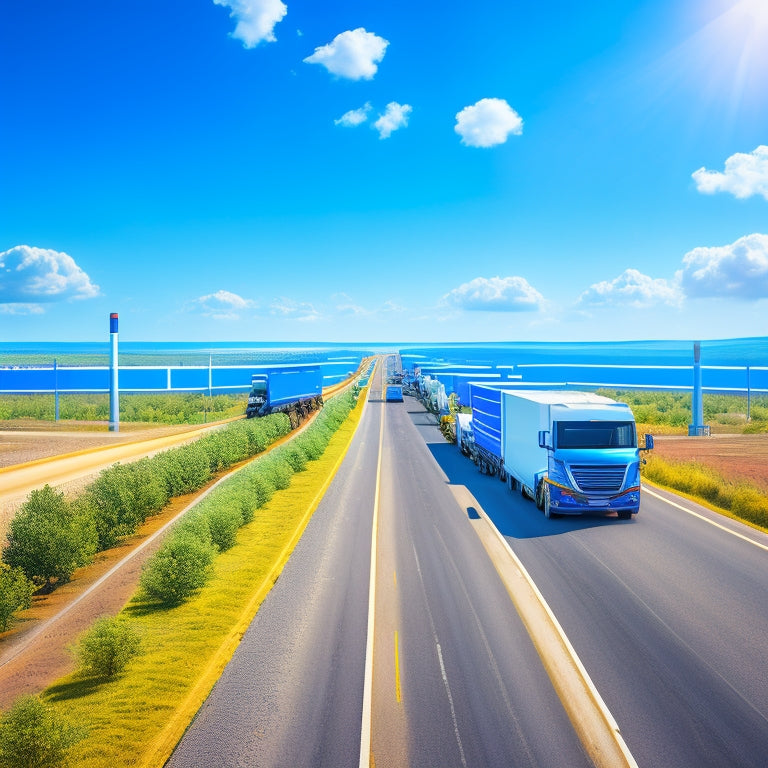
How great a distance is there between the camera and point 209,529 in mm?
15000

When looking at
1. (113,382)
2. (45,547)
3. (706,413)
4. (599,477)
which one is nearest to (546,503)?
(599,477)

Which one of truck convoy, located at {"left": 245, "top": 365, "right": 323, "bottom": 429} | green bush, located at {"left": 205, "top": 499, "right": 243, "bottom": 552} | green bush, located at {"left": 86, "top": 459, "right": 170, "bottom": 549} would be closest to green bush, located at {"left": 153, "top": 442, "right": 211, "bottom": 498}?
green bush, located at {"left": 86, "top": 459, "right": 170, "bottom": 549}

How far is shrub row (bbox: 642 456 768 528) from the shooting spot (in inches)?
725

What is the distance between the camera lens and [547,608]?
36.9 ft

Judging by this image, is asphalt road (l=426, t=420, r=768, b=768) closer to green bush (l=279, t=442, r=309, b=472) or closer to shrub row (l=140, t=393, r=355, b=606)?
shrub row (l=140, t=393, r=355, b=606)

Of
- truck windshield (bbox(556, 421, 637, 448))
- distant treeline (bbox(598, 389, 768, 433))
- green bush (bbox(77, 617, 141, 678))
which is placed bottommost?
distant treeline (bbox(598, 389, 768, 433))

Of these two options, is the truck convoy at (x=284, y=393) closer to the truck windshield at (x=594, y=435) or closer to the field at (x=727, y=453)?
the field at (x=727, y=453)

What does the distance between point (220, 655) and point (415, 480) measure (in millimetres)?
15190

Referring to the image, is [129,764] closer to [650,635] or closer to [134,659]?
[134,659]

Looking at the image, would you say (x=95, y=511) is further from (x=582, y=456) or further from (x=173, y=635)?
(x=582, y=456)

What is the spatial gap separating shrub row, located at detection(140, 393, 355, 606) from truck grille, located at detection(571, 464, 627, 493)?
9.78 metres

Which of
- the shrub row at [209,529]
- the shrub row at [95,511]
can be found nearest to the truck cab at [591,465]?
the shrub row at [209,529]

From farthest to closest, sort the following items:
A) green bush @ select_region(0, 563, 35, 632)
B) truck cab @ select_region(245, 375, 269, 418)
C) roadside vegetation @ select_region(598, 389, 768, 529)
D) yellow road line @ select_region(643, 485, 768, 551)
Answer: truck cab @ select_region(245, 375, 269, 418), roadside vegetation @ select_region(598, 389, 768, 529), yellow road line @ select_region(643, 485, 768, 551), green bush @ select_region(0, 563, 35, 632)

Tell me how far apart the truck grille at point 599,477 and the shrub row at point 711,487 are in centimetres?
463
